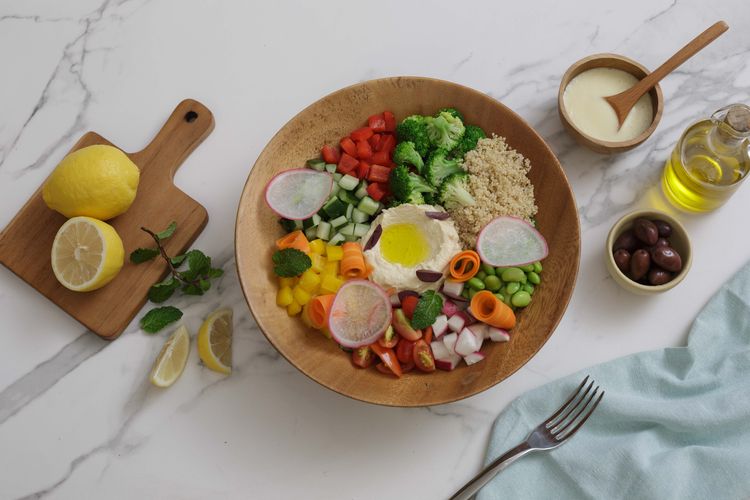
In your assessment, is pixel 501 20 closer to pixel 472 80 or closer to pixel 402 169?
pixel 472 80

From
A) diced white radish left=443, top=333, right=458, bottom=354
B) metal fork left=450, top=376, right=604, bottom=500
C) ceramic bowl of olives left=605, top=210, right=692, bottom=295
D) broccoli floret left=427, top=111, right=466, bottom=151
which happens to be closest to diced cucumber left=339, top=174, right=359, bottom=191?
broccoli floret left=427, top=111, right=466, bottom=151

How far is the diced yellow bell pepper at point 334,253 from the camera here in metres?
2.76

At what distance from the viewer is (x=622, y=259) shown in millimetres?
2877

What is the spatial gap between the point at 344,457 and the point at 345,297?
0.72 m

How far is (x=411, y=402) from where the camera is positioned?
259 cm

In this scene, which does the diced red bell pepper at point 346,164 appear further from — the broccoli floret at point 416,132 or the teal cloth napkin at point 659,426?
the teal cloth napkin at point 659,426

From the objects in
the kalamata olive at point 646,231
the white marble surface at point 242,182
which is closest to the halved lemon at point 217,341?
the white marble surface at point 242,182

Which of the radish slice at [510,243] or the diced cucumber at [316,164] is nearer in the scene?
the radish slice at [510,243]

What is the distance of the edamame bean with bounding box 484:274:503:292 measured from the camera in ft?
8.92

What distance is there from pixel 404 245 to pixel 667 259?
1.03 m

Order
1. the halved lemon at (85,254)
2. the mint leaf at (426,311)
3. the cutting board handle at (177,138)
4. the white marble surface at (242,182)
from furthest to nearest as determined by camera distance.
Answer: the cutting board handle at (177,138)
the white marble surface at (242,182)
the halved lemon at (85,254)
the mint leaf at (426,311)

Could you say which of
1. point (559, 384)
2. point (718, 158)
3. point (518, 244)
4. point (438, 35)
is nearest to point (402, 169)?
point (518, 244)

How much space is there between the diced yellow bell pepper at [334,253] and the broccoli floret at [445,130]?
56cm

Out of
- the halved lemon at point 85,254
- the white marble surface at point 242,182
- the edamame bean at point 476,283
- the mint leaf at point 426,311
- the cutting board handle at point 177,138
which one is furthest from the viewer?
the cutting board handle at point 177,138
